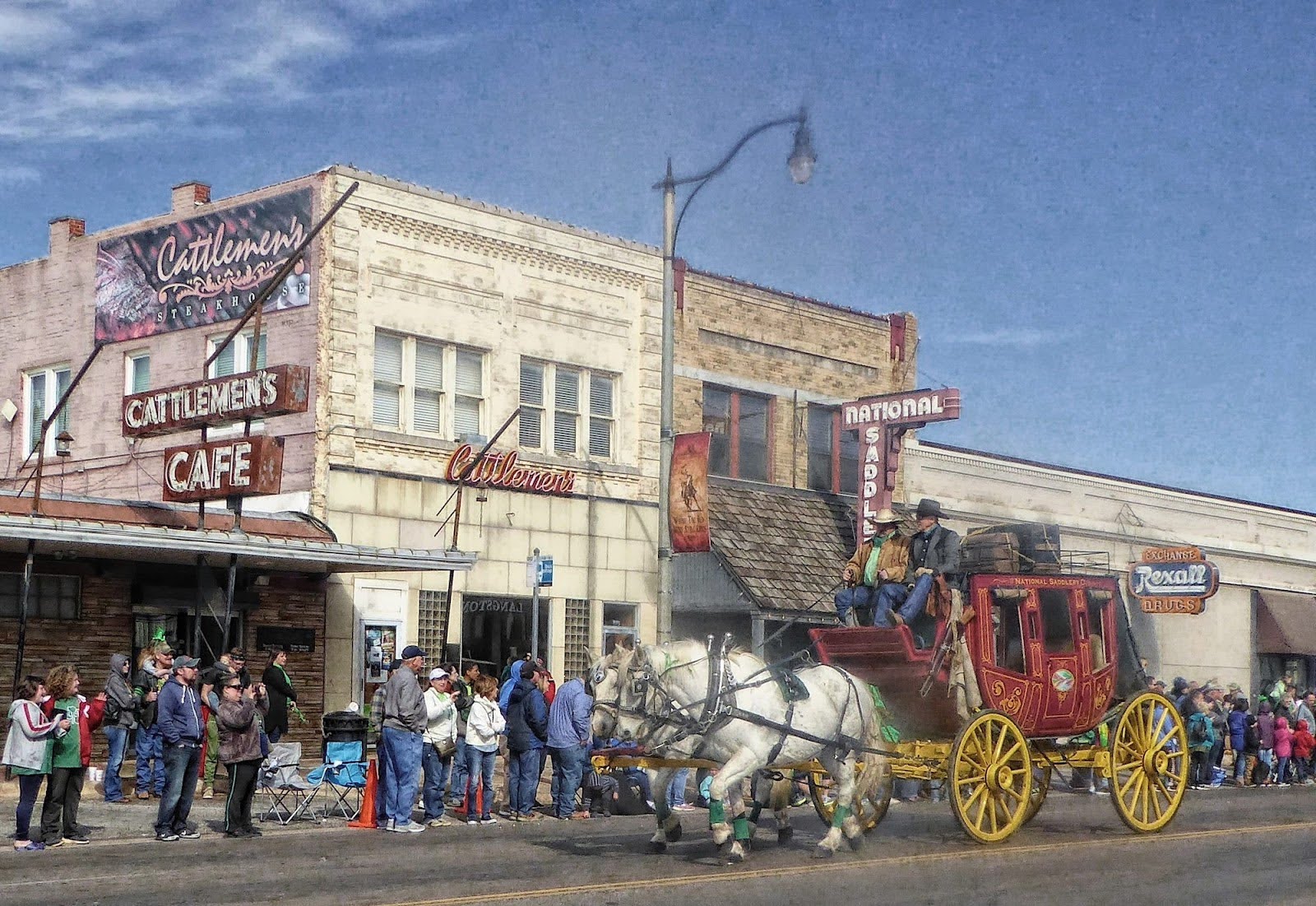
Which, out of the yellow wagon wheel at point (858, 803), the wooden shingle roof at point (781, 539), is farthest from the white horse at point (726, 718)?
the wooden shingle roof at point (781, 539)

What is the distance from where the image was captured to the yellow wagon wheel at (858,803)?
15.9 meters

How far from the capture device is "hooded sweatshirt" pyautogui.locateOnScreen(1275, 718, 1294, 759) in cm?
3044

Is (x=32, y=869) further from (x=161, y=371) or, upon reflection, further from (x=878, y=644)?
(x=161, y=371)

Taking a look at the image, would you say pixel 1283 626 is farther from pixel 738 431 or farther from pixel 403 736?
pixel 403 736

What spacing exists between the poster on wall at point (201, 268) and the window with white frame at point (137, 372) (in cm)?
38

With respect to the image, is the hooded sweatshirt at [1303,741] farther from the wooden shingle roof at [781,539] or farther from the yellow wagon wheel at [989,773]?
the yellow wagon wheel at [989,773]

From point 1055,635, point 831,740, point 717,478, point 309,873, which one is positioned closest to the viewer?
point 309,873

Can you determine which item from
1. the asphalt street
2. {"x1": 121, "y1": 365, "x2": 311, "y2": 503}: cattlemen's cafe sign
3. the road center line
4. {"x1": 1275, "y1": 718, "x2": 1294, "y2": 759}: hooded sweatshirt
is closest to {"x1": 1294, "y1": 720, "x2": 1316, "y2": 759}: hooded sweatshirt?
{"x1": 1275, "y1": 718, "x2": 1294, "y2": 759}: hooded sweatshirt

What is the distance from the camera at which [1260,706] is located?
1215 inches

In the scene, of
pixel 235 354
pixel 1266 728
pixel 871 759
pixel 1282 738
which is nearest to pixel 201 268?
pixel 235 354

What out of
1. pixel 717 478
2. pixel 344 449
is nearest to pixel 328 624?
pixel 344 449

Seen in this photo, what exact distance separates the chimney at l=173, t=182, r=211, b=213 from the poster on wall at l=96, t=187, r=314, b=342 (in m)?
0.70

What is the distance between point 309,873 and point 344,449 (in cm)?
1436

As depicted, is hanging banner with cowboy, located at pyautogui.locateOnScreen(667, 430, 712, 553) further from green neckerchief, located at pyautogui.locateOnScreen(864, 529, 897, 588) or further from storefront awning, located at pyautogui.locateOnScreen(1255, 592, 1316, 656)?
storefront awning, located at pyautogui.locateOnScreen(1255, 592, 1316, 656)
